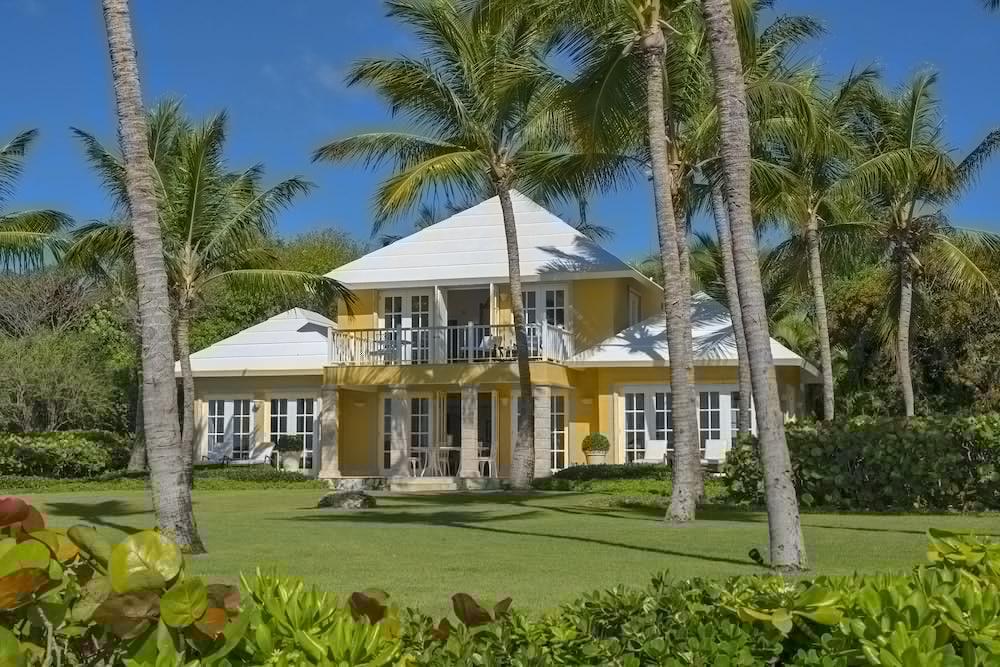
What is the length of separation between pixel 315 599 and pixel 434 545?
347 inches

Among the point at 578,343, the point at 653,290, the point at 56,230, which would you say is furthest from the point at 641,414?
the point at 56,230

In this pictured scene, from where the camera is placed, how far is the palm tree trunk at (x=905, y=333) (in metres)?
26.6

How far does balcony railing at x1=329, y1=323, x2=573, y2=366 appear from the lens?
88.2 ft

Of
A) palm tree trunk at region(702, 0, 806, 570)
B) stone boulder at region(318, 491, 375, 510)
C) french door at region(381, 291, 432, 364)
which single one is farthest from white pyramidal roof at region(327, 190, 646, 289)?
palm tree trunk at region(702, 0, 806, 570)

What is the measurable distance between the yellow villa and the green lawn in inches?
283

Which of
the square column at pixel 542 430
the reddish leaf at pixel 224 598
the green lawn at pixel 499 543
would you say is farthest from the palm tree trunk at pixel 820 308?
the reddish leaf at pixel 224 598

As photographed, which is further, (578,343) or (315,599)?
(578,343)

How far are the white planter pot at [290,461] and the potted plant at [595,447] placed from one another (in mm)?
7617

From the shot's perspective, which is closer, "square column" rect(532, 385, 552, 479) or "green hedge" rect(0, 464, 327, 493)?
"green hedge" rect(0, 464, 327, 493)

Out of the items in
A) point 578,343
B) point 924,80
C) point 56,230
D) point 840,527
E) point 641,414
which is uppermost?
point 924,80

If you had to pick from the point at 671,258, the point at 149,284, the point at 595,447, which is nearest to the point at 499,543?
the point at 149,284

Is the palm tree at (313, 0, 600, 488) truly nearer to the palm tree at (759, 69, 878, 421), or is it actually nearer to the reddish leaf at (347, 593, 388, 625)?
the palm tree at (759, 69, 878, 421)

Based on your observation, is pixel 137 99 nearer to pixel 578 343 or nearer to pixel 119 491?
pixel 119 491

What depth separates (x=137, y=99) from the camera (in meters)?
10.8
